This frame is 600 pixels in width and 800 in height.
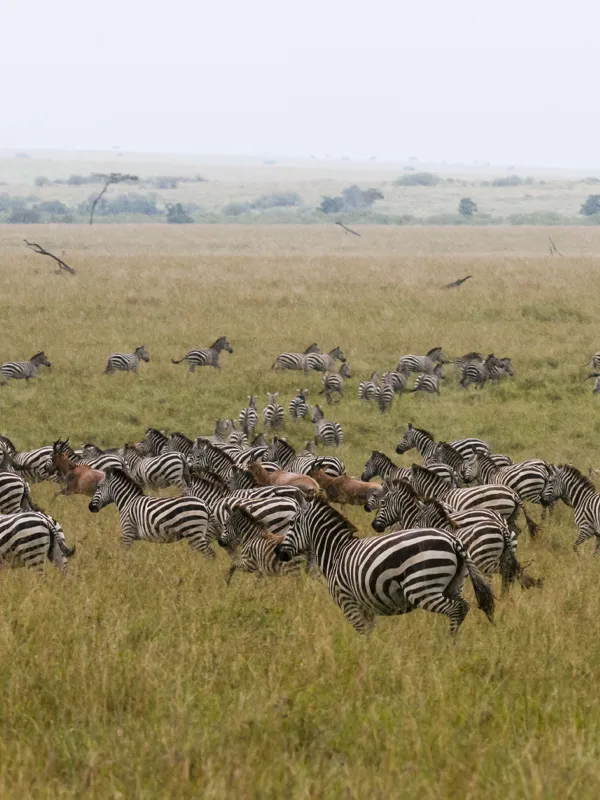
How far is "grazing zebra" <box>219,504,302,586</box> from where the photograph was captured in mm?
9852

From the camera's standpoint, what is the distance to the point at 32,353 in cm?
2842

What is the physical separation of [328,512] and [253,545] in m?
1.99

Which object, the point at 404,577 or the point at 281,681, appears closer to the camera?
the point at 281,681

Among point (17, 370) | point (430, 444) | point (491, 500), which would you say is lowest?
point (17, 370)

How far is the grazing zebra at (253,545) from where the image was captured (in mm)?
9852

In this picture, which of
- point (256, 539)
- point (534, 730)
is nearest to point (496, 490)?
point (256, 539)

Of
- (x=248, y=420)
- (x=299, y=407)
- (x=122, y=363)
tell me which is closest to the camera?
(x=248, y=420)

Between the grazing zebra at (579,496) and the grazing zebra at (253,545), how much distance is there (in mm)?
4120

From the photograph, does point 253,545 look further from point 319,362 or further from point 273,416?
point 319,362

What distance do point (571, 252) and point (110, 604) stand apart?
6033 cm

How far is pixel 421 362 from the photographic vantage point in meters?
26.5

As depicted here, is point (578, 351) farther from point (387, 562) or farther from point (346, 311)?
point (387, 562)

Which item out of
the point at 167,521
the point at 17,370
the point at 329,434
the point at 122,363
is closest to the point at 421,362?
the point at 329,434

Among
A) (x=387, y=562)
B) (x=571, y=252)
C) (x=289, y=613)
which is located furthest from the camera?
(x=571, y=252)
